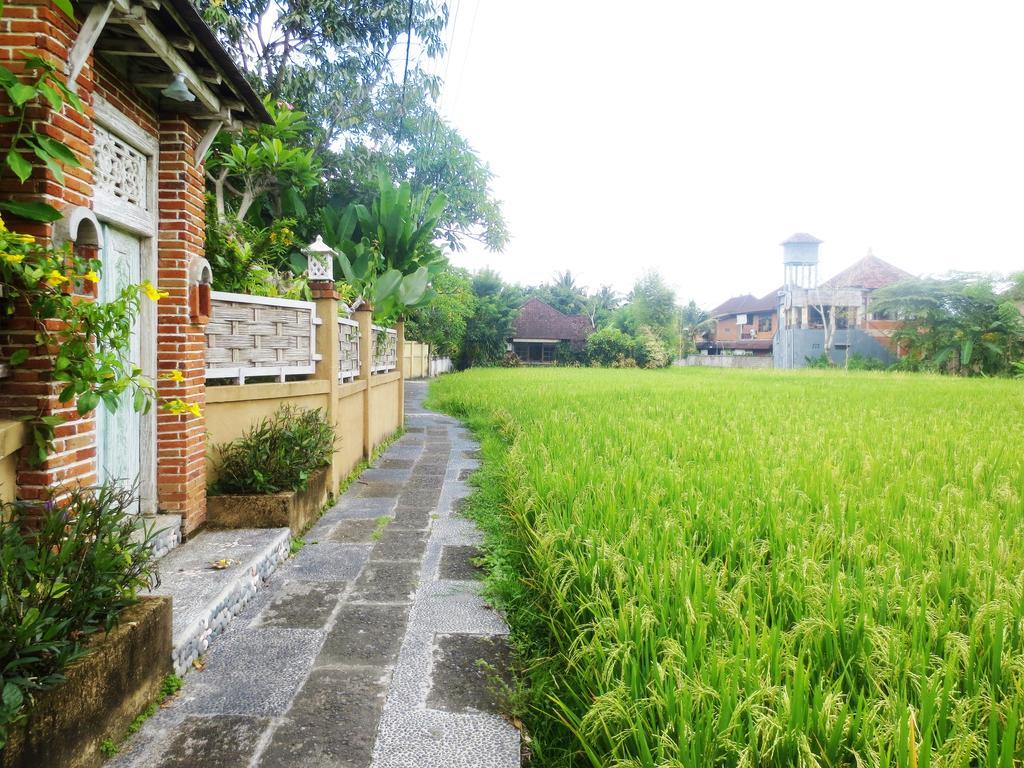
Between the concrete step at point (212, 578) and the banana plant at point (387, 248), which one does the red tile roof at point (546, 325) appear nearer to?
the banana plant at point (387, 248)

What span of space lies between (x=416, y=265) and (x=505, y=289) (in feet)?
76.1

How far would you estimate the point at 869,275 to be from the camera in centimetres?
3778

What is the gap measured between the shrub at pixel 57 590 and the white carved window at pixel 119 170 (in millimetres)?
1739

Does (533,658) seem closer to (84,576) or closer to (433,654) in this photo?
(433,654)

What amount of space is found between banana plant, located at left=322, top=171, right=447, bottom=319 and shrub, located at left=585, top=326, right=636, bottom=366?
22853 mm

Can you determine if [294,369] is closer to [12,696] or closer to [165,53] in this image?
[165,53]

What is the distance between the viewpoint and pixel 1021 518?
3.17 metres

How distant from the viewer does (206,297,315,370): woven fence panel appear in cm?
436

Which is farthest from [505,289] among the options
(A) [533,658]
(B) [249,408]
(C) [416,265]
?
(A) [533,658]

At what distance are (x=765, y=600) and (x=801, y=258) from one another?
127 ft

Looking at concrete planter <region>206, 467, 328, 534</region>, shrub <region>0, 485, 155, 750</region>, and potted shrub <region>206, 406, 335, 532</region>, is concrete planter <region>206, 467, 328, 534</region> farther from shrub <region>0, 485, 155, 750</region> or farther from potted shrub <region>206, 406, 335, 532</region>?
shrub <region>0, 485, 155, 750</region>

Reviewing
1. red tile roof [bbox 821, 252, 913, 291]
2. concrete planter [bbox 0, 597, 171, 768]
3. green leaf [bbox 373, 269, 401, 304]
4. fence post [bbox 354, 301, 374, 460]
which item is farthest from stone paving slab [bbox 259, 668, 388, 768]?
red tile roof [bbox 821, 252, 913, 291]

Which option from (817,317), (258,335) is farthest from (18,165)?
(817,317)

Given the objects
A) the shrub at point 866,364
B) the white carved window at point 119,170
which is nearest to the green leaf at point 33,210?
the white carved window at point 119,170
